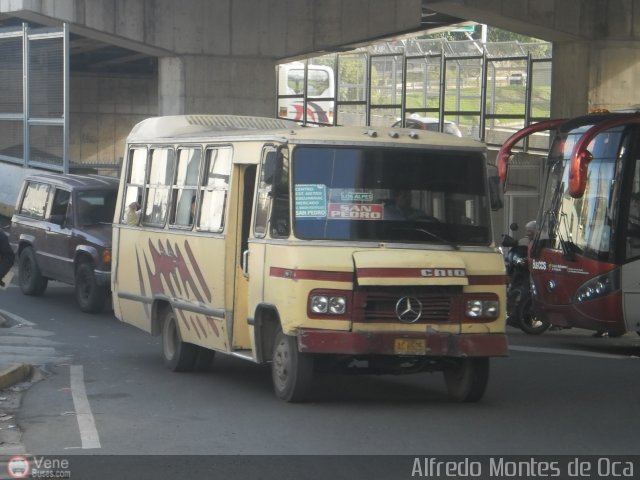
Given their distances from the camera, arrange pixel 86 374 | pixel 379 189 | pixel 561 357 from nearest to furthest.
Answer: pixel 379 189
pixel 86 374
pixel 561 357

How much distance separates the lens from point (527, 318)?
1911 cm

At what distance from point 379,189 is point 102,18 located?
706 inches

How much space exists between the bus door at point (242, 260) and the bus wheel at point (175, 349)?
1.53 metres

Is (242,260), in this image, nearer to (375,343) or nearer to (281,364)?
(281,364)

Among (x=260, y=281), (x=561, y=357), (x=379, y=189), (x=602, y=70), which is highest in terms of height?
(x=602, y=70)

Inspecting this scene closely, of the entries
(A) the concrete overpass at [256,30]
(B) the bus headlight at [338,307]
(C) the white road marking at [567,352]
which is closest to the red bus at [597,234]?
(C) the white road marking at [567,352]

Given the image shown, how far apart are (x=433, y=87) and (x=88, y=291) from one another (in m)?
22.8

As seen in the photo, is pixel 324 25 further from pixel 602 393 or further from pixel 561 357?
pixel 602 393

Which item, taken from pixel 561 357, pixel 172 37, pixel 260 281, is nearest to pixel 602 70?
pixel 172 37

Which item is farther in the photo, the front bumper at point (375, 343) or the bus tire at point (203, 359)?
the bus tire at point (203, 359)

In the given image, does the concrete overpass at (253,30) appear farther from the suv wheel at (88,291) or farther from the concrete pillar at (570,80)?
the suv wheel at (88,291)

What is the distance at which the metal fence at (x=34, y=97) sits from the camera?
30.5 metres

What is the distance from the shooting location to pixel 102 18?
2750 centimetres

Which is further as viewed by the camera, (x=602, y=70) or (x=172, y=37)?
(x=172, y=37)
